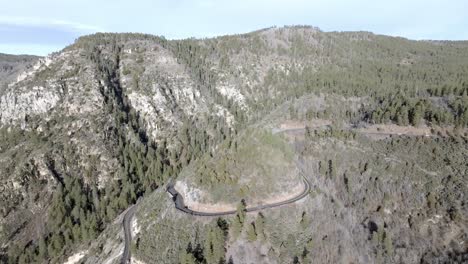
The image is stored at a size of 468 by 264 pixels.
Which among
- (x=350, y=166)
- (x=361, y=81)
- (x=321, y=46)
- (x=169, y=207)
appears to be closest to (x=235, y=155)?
(x=169, y=207)

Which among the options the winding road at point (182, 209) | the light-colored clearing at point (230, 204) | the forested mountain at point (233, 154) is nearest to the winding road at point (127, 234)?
the winding road at point (182, 209)

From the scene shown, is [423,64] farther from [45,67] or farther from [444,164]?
[45,67]

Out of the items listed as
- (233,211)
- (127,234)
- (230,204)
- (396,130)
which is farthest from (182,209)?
(396,130)

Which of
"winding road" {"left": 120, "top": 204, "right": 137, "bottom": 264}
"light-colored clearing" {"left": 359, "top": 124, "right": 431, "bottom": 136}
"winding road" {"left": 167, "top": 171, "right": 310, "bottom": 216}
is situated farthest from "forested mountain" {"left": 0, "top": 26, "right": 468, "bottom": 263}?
"winding road" {"left": 120, "top": 204, "right": 137, "bottom": 264}

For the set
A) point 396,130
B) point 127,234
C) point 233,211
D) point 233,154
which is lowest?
point 127,234

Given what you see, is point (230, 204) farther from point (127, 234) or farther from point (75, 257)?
point (75, 257)

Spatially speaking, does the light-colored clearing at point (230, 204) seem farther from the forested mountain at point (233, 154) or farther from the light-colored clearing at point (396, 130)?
the light-colored clearing at point (396, 130)

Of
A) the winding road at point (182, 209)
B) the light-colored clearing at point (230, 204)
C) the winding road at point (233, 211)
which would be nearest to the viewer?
the winding road at point (182, 209)

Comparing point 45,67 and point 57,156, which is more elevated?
point 45,67
